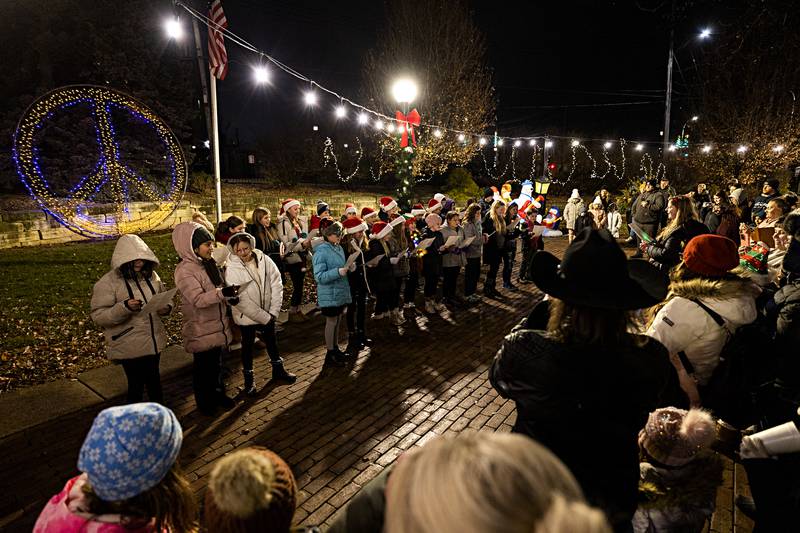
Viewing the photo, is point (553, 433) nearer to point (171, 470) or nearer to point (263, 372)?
point (171, 470)

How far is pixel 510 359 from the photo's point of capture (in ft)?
6.31

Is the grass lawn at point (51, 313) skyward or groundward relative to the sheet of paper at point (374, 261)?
groundward

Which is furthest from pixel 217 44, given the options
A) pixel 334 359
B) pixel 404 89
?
pixel 334 359

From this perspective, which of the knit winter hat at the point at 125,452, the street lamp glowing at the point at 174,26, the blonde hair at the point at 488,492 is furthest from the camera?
the street lamp glowing at the point at 174,26

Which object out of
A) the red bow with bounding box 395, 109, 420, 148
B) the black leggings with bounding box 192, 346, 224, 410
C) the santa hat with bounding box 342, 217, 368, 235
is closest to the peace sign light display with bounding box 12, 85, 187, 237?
the red bow with bounding box 395, 109, 420, 148

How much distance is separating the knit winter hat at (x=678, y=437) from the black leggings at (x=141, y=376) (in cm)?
426

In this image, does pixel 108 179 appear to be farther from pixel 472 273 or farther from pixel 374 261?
pixel 472 273

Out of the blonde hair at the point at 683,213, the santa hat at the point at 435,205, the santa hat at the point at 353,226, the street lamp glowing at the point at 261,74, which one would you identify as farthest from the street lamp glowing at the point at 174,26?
the blonde hair at the point at 683,213

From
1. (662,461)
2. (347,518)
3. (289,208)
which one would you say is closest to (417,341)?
(289,208)

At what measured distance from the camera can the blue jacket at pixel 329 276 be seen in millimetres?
5672

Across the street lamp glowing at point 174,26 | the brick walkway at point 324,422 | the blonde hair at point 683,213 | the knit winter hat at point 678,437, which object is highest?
the street lamp glowing at point 174,26

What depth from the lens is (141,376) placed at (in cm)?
429

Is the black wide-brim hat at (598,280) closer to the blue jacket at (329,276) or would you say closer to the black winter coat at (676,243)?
the blue jacket at (329,276)

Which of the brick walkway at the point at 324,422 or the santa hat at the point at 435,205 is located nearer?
the brick walkway at the point at 324,422
